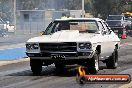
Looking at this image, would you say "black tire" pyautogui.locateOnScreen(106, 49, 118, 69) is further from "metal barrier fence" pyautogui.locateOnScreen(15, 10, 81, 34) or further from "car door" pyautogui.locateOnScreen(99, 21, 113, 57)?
"metal barrier fence" pyautogui.locateOnScreen(15, 10, 81, 34)

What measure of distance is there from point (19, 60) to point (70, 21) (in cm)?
462

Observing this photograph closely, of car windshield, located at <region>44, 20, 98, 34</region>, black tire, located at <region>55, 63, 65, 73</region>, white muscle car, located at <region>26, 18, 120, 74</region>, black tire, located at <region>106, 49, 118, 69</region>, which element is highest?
car windshield, located at <region>44, 20, 98, 34</region>

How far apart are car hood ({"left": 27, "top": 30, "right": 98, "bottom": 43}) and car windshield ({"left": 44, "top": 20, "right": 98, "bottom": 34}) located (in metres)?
0.41

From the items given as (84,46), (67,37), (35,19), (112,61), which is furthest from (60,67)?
(35,19)

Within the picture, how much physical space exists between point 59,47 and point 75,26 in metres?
1.62

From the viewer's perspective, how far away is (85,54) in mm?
11695

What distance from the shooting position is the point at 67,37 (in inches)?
476

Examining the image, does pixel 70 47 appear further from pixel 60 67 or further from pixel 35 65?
pixel 60 67

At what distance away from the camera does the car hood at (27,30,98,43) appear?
11.9 meters

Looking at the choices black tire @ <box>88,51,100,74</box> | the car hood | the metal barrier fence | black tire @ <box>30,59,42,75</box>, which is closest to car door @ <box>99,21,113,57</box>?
the car hood

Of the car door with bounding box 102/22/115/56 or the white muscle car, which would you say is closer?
the white muscle car

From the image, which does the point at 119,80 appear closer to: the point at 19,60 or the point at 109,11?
the point at 19,60

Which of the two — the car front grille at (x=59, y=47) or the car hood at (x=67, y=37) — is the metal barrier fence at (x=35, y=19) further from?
the car front grille at (x=59, y=47)

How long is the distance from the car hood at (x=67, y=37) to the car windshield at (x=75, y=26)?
41 centimetres
